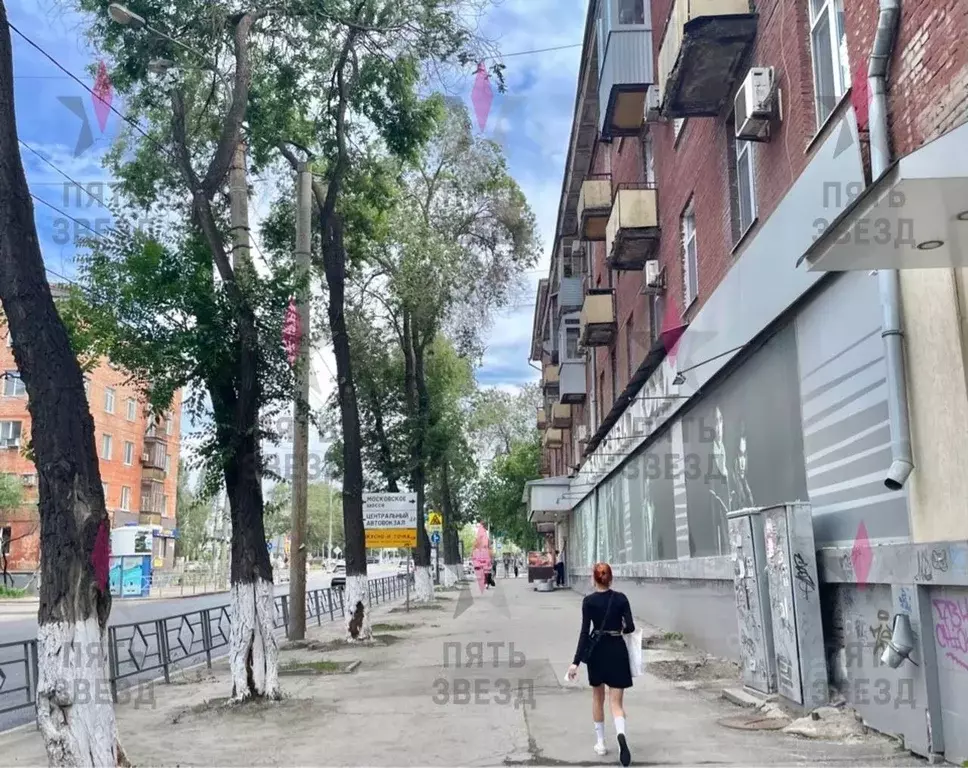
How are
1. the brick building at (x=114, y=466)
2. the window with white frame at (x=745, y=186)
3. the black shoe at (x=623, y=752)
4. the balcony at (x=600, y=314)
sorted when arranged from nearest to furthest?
the black shoe at (x=623, y=752) → the window with white frame at (x=745, y=186) → the balcony at (x=600, y=314) → the brick building at (x=114, y=466)

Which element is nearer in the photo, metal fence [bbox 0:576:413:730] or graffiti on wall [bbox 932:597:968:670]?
graffiti on wall [bbox 932:597:968:670]

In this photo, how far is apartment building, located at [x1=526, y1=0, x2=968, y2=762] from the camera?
597 centimetres

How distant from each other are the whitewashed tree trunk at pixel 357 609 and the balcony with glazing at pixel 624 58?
978cm

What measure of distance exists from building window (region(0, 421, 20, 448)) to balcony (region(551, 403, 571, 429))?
28581 millimetres

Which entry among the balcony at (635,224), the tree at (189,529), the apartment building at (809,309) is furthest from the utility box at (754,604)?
the tree at (189,529)

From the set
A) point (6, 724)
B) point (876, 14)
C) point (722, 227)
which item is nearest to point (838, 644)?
point (876, 14)

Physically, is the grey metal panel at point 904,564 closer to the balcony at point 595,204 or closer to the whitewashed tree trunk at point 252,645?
the whitewashed tree trunk at point 252,645

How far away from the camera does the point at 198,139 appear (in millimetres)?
14055

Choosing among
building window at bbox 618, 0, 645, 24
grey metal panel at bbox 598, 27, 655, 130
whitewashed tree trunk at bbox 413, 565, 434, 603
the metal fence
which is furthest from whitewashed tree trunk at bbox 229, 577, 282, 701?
whitewashed tree trunk at bbox 413, 565, 434, 603

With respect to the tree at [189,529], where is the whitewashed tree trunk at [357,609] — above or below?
below

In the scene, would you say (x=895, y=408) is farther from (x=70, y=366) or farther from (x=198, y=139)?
(x=198, y=139)

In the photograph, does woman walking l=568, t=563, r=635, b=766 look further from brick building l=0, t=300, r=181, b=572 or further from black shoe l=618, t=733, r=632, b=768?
brick building l=0, t=300, r=181, b=572

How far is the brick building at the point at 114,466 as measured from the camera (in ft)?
151

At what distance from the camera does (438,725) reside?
26.4 feet
